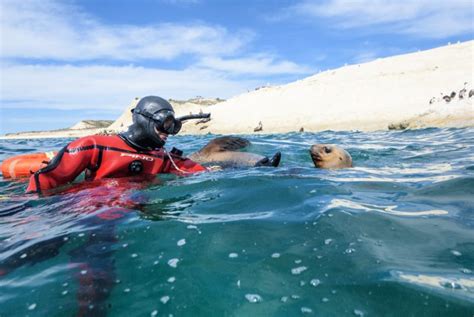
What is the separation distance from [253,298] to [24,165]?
4701mm

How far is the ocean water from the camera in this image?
2012 mm

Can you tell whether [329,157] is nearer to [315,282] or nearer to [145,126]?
[145,126]

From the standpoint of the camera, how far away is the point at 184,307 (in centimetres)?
199

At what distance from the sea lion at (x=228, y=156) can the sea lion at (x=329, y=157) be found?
62 centimetres

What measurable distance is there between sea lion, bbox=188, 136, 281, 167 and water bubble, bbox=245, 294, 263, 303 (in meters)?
4.13

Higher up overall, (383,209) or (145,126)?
(145,126)

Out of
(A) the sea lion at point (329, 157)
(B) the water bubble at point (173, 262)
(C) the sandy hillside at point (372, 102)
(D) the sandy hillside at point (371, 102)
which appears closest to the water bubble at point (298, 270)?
(B) the water bubble at point (173, 262)

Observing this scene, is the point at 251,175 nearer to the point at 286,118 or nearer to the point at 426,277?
the point at 426,277

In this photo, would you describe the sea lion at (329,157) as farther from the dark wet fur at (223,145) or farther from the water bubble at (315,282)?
the water bubble at (315,282)

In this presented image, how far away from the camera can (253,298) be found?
2033 mm

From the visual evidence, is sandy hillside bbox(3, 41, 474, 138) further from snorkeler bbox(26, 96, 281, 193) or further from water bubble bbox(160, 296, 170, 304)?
water bubble bbox(160, 296, 170, 304)

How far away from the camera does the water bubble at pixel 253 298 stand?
2.01 m

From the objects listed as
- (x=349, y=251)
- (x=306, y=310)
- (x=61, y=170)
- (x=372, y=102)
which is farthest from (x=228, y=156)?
(x=372, y=102)

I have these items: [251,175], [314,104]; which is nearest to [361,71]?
[314,104]
